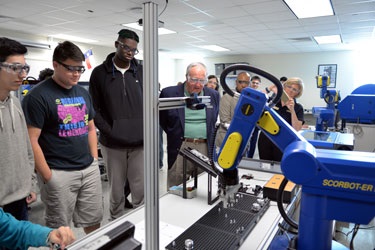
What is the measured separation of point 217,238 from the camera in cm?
105

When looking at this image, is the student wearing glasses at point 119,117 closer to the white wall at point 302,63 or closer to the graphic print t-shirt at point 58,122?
the graphic print t-shirt at point 58,122

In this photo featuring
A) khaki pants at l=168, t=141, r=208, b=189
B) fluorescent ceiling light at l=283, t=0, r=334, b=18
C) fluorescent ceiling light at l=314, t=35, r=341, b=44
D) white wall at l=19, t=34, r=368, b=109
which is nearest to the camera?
khaki pants at l=168, t=141, r=208, b=189

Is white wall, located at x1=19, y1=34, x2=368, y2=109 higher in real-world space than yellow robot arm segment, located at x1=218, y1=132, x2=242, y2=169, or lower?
higher

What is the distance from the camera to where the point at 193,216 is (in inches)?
50.2

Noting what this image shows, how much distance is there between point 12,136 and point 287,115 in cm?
233

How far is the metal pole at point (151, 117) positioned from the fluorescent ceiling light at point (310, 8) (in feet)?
12.6

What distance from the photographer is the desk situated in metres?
1.09

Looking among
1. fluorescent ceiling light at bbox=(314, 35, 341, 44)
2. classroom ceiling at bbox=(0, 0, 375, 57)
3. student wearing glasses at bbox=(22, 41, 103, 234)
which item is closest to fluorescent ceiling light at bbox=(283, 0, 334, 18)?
classroom ceiling at bbox=(0, 0, 375, 57)

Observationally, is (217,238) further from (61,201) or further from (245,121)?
(61,201)

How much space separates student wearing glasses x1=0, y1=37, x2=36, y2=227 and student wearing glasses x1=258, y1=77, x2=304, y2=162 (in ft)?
6.54

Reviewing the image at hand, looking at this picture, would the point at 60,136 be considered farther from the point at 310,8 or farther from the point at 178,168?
the point at 310,8

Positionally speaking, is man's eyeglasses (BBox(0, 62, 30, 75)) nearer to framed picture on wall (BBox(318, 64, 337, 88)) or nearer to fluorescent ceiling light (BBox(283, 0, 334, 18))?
fluorescent ceiling light (BBox(283, 0, 334, 18))

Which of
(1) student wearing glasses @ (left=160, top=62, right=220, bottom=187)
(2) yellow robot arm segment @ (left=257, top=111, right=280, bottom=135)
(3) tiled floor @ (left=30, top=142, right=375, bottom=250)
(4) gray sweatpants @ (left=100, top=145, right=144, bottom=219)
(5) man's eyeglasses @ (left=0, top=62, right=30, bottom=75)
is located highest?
(5) man's eyeglasses @ (left=0, top=62, right=30, bottom=75)

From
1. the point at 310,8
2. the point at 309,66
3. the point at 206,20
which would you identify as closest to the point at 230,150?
the point at 310,8
